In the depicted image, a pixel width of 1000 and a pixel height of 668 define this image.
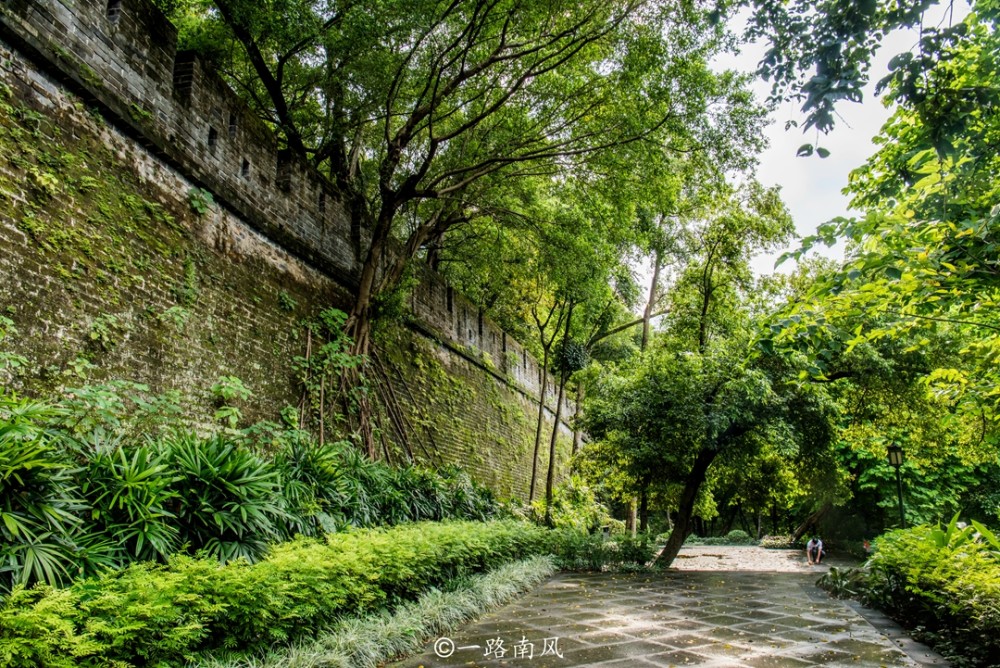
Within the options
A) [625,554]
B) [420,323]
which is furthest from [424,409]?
[625,554]

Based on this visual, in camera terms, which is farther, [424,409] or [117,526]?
[424,409]

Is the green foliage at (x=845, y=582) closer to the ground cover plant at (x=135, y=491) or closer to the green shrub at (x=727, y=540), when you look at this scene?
the ground cover plant at (x=135, y=491)

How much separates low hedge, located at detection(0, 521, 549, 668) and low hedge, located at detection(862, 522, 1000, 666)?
3.59 meters

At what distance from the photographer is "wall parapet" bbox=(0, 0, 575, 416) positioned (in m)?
4.47

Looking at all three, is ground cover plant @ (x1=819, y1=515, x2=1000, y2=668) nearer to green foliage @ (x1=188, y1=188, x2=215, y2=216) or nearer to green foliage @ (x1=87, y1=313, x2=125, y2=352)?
green foliage @ (x1=87, y1=313, x2=125, y2=352)

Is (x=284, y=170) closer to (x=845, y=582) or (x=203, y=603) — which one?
(x=203, y=603)

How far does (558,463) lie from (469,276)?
698cm

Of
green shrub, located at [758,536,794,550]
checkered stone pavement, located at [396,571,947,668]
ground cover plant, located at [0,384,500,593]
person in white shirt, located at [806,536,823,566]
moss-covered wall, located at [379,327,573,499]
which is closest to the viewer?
ground cover plant, located at [0,384,500,593]

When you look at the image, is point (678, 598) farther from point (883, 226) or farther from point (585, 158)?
point (585, 158)

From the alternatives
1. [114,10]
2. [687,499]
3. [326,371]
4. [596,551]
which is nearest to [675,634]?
[326,371]

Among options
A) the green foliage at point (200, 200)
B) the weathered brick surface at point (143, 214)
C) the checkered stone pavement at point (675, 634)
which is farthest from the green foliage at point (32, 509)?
the green foliage at point (200, 200)

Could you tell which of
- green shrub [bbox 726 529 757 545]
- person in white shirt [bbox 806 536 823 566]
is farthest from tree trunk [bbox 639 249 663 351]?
green shrub [bbox 726 529 757 545]

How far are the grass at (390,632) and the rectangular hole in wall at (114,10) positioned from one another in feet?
16.0

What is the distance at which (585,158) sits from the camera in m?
8.70
